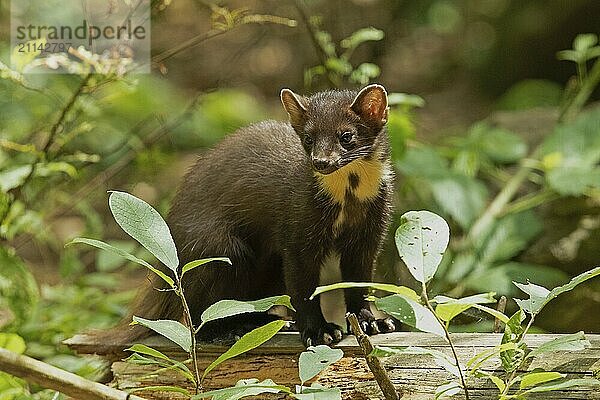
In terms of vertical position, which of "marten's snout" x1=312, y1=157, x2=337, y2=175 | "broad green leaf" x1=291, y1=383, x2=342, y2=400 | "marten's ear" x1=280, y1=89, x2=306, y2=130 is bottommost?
"broad green leaf" x1=291, y1=383, x2=342, y2=400

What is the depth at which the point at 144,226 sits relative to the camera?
3.01 metres

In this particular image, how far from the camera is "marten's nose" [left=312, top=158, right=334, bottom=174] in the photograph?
3.73 m

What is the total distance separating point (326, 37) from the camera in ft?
18.8

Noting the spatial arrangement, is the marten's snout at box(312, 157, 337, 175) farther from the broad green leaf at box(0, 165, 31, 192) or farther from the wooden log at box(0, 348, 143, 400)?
the broad green leaf at box(0, 165, 31, 192)

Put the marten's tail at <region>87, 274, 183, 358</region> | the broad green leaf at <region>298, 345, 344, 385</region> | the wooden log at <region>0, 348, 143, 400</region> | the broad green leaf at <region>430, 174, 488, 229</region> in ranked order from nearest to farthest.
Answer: the wooden log at <region>0, 348, 143, 400</region>
the broad green leaf at <region>298, 345, 344, 385</region>
the marten's tail at <region>87, 274, 183, 358</region>
the broad green leaf at <region>430, 174, 488, 229</region>

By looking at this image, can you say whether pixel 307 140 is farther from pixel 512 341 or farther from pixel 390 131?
pixel 390 131

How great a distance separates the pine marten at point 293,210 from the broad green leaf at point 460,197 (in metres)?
1.71

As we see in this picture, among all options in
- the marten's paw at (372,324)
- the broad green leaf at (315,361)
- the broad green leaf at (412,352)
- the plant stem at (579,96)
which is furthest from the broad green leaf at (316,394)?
the plant stem at (579,96)

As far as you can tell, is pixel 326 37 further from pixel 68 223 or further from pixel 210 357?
pixel 68 223

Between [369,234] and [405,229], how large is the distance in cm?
116

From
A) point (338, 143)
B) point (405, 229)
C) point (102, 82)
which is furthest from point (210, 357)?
point (102, 82)

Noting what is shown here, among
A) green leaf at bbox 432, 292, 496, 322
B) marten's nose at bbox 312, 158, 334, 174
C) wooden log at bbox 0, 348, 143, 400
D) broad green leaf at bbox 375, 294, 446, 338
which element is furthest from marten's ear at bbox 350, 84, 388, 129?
wooden log at bbox 0, 348, 143, 400

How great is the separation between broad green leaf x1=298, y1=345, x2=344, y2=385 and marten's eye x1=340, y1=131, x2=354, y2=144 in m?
1.25

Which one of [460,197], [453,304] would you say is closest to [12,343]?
[453,304]
